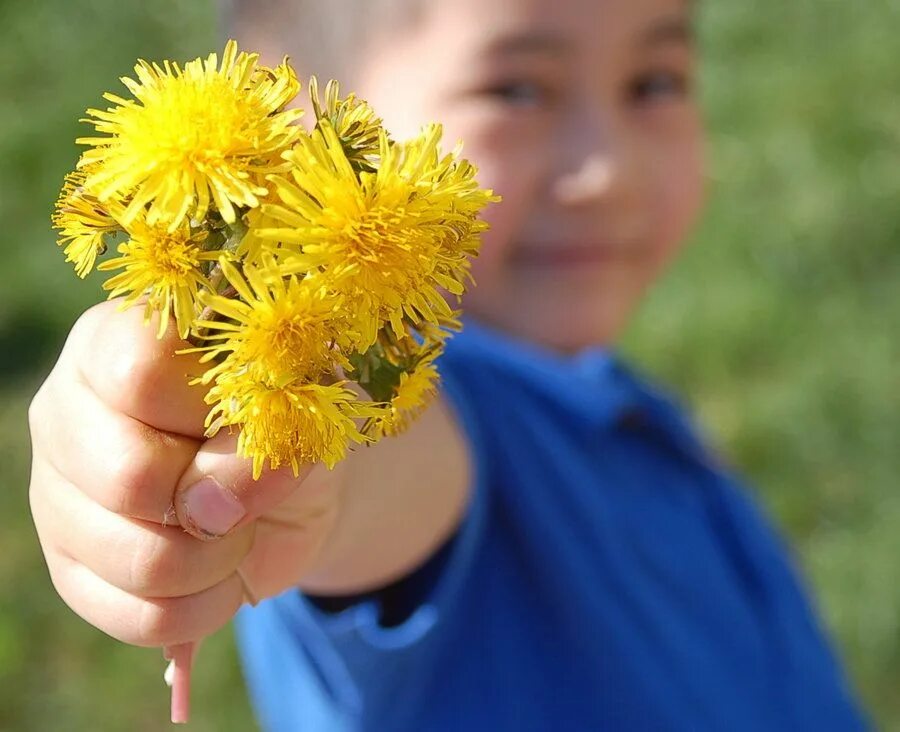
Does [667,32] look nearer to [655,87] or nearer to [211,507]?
[655,87]

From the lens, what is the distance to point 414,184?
0.42m

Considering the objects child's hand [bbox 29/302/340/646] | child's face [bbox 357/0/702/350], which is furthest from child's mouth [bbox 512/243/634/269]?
child's hand [bbox 29/302/340/646]

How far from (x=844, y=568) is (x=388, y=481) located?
135 centimetres

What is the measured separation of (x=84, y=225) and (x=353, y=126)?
0.39 ft

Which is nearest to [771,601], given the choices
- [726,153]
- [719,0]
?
[726,153]

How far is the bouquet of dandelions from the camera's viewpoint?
39 cm

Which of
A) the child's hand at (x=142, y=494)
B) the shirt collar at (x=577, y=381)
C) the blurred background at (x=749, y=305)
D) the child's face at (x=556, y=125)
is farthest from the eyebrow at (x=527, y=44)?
the blurred background at (x=749, y=305)

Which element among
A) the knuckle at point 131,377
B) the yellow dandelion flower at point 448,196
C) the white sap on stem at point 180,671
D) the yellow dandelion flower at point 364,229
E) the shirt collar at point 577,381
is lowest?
the white sap on stem at point 180,671

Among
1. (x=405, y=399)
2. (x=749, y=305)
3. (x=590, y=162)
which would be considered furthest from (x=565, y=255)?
(x=749, y=305)

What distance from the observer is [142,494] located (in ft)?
1.43

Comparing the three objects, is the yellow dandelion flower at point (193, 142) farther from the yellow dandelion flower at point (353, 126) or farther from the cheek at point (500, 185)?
the cheek at point (500, 185)

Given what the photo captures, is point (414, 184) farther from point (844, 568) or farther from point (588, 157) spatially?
point (844, 568)

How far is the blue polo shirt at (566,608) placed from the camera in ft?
2.85

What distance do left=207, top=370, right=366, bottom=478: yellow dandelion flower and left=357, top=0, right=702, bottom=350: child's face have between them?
0.72m
